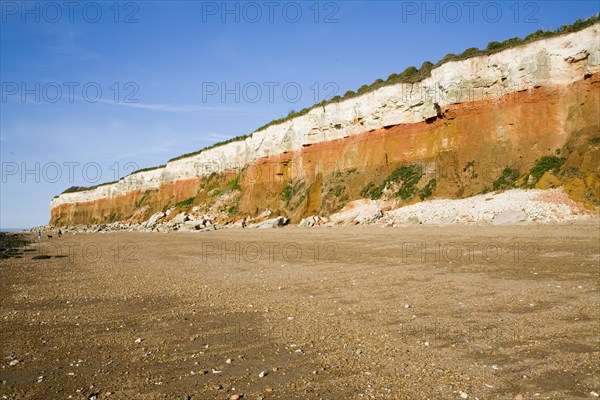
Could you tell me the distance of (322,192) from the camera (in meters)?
44.2

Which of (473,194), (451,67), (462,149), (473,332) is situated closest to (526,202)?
(473,194)

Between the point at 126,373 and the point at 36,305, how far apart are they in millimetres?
6216

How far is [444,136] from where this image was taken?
36.6 metres

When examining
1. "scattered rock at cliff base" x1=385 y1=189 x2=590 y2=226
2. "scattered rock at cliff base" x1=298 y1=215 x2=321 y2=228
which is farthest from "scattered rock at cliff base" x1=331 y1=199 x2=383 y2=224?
"scattered rock at cliff base" x1=385 y1=189 x2=590 y2=226

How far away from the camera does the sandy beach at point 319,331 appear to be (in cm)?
478

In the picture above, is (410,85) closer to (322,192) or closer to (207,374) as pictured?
(322,192)

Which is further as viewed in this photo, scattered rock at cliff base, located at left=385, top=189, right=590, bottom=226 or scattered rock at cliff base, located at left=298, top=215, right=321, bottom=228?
scattered rock at cliff base, located at left=298, top=215, right=321, bottom=228

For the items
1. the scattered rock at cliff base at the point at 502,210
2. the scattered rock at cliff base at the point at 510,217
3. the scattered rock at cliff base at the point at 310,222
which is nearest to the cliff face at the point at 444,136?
the scattered rock at cliff base at the point at 502,210

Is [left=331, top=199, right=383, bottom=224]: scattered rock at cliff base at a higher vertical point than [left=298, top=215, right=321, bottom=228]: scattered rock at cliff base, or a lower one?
higher

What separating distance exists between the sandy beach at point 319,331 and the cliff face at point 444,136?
1795 centimetres

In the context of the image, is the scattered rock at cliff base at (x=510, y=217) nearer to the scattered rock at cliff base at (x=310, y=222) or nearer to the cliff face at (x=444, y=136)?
the cliff face at (x=444, y=136)

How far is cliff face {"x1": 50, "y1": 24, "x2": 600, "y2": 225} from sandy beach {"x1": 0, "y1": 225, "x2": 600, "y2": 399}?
17945 mm

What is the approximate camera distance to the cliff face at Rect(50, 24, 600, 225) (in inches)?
1105

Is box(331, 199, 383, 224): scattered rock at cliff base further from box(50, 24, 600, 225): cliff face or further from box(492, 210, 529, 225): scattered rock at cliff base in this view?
box(492, 210, 529, 225): scattered rock at cliff base
